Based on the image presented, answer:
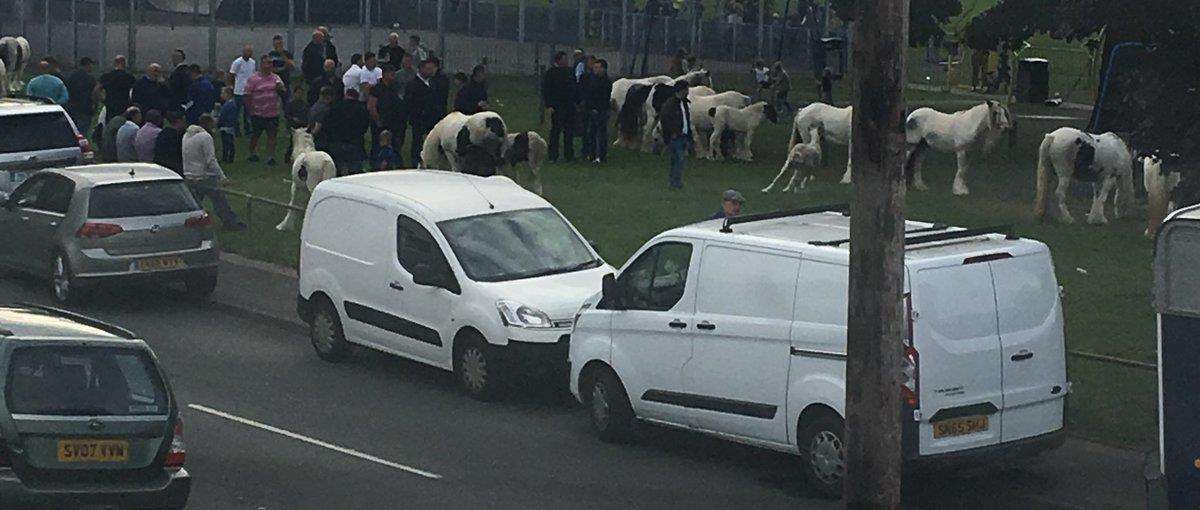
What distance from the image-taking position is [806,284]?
15.6 meters

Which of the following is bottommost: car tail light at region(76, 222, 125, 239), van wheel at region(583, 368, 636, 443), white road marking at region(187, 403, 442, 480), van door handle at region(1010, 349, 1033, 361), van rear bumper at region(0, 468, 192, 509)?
white road marking at region(187, 403, 442, 480)

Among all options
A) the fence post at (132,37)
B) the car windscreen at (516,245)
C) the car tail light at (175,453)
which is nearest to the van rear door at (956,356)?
the car tail light at (175,453)

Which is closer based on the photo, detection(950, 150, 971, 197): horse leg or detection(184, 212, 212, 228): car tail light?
detection(184, 212, 212, 228): car tail light

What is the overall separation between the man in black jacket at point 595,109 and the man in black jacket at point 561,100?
0.21m

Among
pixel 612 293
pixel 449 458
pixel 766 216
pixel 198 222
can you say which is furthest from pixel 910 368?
pixel 198 222

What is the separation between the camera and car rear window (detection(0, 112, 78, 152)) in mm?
27625

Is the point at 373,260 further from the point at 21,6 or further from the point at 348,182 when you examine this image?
the point at 21,6

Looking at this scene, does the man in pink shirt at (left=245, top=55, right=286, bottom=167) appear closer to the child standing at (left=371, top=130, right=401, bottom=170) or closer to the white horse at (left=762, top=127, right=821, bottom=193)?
the child standing at (left=371, top=130, right=401, bottom=170)

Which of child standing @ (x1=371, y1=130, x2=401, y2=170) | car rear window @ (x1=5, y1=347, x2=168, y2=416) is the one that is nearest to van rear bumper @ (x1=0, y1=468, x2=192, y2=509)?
car rear window @ (x1=5, y1=347, x2=168, y2=416)

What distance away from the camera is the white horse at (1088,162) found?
29234 mm

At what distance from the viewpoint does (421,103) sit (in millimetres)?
33031

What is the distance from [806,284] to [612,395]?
8.67 feet

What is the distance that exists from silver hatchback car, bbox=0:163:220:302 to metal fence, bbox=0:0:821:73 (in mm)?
25204

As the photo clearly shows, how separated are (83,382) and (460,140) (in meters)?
17.4
